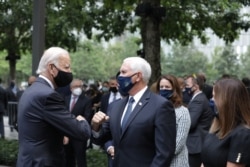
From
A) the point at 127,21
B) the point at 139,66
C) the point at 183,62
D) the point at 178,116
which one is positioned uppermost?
the point at 127,21

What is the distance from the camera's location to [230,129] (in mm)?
4285

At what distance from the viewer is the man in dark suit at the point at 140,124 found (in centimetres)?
473

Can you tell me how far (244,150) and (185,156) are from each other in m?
1.72

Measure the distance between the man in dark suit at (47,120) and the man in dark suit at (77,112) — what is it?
4.90 meters

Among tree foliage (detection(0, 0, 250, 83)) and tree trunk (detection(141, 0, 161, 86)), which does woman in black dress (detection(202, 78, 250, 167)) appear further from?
tree trunk (detection(141, 0, 161, 86))

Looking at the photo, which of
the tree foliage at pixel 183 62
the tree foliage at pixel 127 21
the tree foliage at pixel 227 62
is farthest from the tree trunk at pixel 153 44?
the tree foliage at pixel 227 62

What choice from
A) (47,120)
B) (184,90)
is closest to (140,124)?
(47,120)

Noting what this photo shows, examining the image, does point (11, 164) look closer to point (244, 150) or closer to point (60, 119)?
point (60, 119)

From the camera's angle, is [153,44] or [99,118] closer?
[99,118]

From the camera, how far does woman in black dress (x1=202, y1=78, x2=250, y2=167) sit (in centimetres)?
416

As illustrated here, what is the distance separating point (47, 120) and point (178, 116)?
1.74m

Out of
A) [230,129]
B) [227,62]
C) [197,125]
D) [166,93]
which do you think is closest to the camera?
[230,129]

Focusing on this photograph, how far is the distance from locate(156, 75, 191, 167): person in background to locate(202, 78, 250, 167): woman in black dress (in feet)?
4.23

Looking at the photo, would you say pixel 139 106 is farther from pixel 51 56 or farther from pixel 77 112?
pixel 77 112
